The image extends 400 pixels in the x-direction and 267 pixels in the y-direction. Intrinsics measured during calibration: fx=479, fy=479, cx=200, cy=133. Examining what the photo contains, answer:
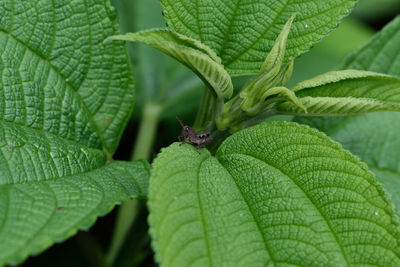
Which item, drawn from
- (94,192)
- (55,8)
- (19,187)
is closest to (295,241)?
(94,192)

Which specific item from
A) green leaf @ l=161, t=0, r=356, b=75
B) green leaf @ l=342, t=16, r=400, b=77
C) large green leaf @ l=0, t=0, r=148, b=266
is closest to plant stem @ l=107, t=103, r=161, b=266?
large green leaf @ l=0, t=0, r=148, b=266

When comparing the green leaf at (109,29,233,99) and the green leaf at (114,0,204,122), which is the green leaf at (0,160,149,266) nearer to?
the green leaf at (109,29,233,99)

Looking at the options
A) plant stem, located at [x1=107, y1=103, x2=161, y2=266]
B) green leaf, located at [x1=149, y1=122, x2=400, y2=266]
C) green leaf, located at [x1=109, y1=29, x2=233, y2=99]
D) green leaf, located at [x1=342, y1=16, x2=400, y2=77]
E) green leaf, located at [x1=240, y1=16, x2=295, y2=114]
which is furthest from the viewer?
plant stem, located at [x1=107, y1=103, x2=161, y2=266]

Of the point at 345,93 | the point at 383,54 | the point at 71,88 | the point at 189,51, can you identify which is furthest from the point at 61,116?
the point at 383,54

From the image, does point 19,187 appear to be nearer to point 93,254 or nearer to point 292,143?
point 292,143

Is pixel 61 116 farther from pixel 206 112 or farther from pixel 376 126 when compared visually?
pixel 376 126

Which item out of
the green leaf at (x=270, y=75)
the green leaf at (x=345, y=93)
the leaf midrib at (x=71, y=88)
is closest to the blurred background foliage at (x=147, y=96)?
the leaf midrib at (x=71, y=88)
